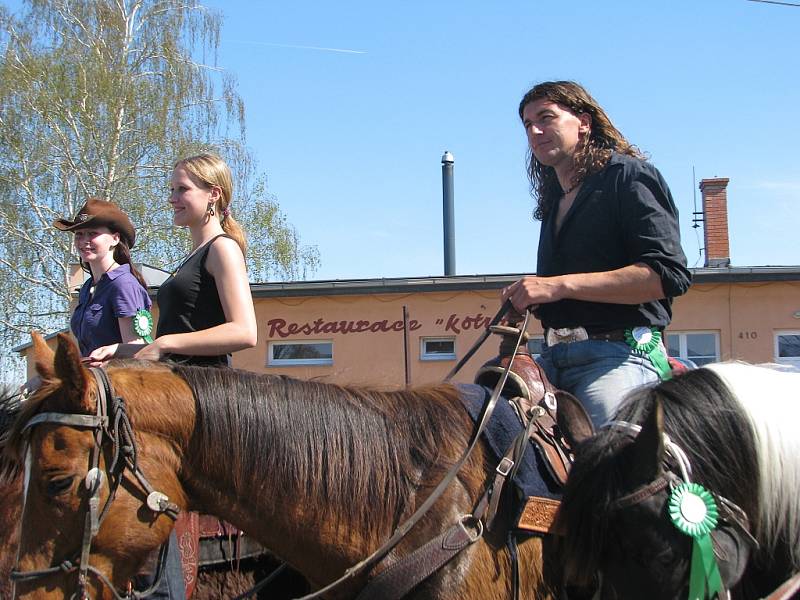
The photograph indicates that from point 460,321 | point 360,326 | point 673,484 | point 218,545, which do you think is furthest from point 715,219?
point 673,484

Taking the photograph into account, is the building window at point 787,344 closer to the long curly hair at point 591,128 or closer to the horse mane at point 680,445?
the long curly hair at point 591,128

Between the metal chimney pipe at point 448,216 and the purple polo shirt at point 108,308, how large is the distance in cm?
1970

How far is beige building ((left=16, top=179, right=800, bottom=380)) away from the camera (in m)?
18.3

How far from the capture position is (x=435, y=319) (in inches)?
730

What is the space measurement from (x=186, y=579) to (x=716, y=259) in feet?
66.2

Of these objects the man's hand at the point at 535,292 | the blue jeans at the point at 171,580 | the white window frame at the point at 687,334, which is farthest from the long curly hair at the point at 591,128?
the white window frame at the point at 687,334

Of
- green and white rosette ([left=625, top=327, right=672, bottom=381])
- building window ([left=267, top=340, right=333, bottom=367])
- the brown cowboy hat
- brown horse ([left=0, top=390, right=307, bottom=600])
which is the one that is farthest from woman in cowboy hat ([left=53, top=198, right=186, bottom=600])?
building window ([left=267, top=340, right=333, bottom=367])

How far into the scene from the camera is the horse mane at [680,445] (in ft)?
7.31

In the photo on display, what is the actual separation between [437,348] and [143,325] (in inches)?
596

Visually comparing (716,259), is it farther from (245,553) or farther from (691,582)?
(691,582)

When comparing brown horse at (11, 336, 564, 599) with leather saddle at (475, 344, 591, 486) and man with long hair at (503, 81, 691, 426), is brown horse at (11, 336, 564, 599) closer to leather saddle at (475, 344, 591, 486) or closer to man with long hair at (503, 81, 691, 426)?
leather saddle at (475, 344, 591, 486)

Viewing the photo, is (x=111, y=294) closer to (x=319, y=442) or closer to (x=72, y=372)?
(x=72, y=372)

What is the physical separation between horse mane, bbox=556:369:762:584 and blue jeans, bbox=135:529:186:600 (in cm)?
182

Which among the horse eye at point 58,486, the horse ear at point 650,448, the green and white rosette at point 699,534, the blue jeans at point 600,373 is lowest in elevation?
the green and white rosette at point 699,534
